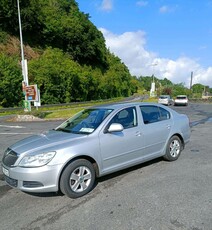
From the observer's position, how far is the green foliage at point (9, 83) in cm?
2600

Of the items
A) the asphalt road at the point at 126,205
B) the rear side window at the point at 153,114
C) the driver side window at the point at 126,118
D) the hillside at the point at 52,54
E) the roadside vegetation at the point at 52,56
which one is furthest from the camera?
the hillside at the point at 52,54

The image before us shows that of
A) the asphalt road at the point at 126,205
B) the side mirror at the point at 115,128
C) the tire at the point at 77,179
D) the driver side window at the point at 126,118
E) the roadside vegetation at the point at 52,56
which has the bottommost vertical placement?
the asphalt road at the point at 126,205

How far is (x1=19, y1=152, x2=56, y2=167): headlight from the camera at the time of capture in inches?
146

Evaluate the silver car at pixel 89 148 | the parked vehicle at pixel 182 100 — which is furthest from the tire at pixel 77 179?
the parked vehicle at pixel 182 100

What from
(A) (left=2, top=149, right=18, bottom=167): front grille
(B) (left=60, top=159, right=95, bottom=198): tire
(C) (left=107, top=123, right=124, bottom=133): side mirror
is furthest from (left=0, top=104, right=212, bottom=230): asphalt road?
(C) (left=107, top=123, right=124, bottom=133): side mirror

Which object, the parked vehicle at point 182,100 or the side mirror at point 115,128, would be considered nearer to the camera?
the side mirror at point 115,128

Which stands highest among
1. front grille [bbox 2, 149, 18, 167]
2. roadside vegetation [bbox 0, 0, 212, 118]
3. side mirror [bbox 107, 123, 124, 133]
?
roadside vegetation [bbox 0, 0, 212, 118]

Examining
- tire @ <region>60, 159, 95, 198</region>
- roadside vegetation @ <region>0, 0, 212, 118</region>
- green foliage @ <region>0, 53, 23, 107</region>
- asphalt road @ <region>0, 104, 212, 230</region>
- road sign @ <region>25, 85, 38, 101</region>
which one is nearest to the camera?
asphalt road @ <region>0, 104, 212, 230</region>

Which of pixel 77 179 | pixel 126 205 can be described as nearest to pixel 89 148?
pixel 77 179

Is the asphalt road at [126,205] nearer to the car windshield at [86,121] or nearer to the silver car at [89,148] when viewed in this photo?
the silver car at [89,148]

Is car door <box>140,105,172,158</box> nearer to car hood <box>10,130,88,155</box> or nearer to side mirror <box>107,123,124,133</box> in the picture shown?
side mirror <box>107,123,124,133</box>

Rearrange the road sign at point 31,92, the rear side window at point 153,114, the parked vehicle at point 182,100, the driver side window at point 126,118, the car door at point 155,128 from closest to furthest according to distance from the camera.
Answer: the driver side window at point 126,118
the car door at point 155,128
the rear side window at point 153,114
the road sign at point 31,92
the parked vehicle at point 182,100

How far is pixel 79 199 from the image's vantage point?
3.95 m

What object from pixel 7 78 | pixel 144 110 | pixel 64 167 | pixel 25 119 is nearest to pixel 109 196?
pixel 64 167
